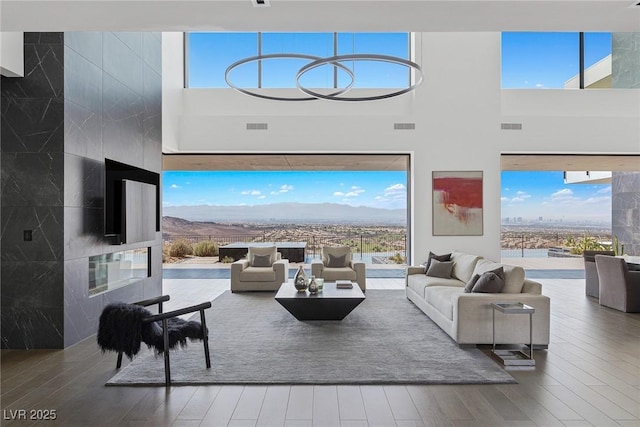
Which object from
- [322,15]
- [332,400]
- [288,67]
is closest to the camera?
[322,15]

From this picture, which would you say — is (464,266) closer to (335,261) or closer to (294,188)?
(335,261)

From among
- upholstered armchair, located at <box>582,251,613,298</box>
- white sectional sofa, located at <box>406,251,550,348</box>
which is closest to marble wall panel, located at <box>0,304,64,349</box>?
white sectional sofa, located at <box>406,251,550,348</box>

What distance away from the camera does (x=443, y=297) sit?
5.51 meters

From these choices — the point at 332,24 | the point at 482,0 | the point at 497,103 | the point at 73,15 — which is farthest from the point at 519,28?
the point at 497,103

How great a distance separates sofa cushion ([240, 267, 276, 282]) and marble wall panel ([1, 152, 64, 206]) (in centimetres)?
401

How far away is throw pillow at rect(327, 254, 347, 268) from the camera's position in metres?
8.62

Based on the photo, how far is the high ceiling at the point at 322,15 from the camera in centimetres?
308

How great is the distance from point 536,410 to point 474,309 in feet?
5.17

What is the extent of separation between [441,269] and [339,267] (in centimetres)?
209

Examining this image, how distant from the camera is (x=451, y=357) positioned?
443 centimetres

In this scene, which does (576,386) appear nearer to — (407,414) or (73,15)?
(407,414)

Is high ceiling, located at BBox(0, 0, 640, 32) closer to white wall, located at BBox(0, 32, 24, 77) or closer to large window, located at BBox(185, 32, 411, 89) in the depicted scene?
white wall, located at BBox(0, 32, 24, 77)

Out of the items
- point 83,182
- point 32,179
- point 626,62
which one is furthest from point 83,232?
point 626,62

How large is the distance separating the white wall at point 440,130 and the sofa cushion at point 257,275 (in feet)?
8.27
